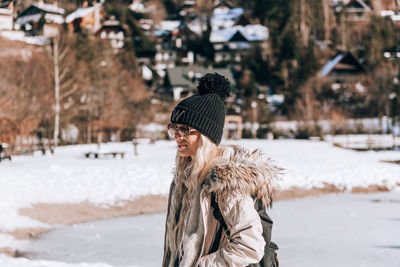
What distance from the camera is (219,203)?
241 cm

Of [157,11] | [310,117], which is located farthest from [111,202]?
[157,11]

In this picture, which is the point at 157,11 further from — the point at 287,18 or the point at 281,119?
the point at 281,119

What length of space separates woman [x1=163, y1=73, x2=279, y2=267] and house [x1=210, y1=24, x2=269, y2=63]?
70.6m

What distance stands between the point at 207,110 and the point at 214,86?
17cm

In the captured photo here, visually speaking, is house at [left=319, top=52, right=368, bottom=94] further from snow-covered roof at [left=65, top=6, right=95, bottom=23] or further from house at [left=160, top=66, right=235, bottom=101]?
snow-covered roof at [left=65, top=6, right=95, bottom=23]

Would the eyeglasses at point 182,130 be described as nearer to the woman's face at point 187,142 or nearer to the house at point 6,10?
the woman's face at point 187,142

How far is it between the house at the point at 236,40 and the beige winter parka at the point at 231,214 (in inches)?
2787

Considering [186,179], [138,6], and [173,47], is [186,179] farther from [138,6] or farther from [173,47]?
[138,6]

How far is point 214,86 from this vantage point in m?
2.69

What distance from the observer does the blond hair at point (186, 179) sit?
2.53 m

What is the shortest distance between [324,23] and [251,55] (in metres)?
20.4

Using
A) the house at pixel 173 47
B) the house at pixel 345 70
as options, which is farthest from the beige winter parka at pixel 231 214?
the house at pixel 345 70

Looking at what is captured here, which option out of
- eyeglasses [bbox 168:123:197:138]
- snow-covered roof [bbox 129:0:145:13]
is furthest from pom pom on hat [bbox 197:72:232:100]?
snow-covered roof [bbox 129:0:145:13]

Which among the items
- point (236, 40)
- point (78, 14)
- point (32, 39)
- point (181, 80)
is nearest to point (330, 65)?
point (236, 40)
